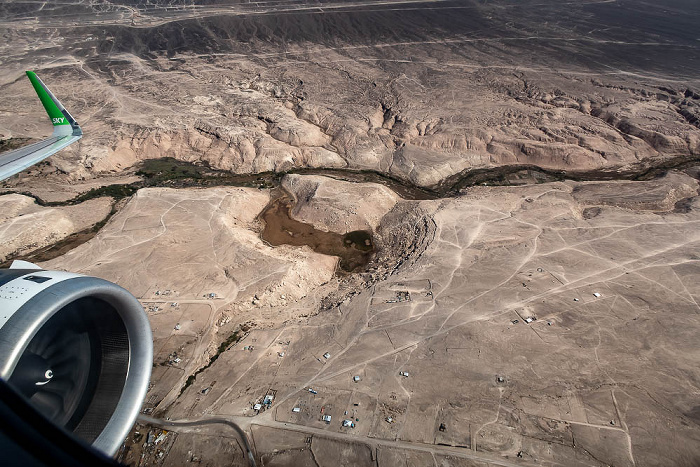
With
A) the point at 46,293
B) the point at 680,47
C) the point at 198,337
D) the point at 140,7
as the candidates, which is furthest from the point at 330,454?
the point at 140,7

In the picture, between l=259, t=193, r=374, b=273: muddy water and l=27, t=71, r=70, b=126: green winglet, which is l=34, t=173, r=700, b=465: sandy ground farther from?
l=27, t=71, r=70, b=126: green winglet

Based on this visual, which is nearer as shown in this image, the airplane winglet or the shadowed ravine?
the airplane winglet

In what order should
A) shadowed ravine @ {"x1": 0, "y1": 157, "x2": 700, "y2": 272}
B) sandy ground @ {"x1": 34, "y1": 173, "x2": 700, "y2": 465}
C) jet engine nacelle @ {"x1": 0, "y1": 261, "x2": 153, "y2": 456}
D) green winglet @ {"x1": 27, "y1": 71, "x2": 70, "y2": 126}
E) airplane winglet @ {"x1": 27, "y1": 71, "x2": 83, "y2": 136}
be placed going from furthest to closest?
shadowed ravine @ {"x1": 0, "y1": 157, "x2": 700, "y2": 272}
airplane winglet @ {"x1": 27, "y1": 71, "x2": 83, "y2": 136}
green winglet @ {"x1": 27, "y1": 71, "x2": 70, "y2": 126}
sandy ground @ {"x1": 34, "y1": 173, "x2": 700, "y2": 465}
jet engine nacelle @ {"x1": 0, "y1": 261, "x2": 153, "y2": 456}

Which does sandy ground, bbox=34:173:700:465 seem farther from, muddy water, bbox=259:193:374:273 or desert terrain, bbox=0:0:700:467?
muddy water, bbox=259:193:374:273

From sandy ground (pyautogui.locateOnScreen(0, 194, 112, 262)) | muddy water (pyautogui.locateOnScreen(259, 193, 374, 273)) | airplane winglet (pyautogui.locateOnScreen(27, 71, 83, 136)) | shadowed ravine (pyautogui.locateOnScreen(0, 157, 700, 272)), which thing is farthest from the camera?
shadowed ravine (pyautogui.locateOnScreen(0, 157, 700, 272))

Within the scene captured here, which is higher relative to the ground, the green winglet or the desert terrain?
the green winglet

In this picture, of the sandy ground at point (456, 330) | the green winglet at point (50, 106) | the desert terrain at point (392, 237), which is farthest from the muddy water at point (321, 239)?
the green winglet at point (50, 106)

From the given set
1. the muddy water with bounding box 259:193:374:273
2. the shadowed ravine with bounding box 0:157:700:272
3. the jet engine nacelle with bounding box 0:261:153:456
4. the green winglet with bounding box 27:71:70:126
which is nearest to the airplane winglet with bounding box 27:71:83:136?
the green winglet with bounding box 27:71:70:126

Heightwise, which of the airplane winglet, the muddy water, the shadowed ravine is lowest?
the muddy water
